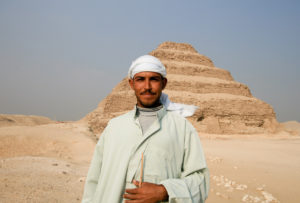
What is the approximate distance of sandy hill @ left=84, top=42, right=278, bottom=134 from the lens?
2697cm

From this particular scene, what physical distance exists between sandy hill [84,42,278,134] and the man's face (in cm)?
2456

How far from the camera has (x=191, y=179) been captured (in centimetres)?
138

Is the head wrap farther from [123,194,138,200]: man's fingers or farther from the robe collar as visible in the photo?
[123,194,138,200]: man's fingers

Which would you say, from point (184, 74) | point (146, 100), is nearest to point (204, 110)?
point (184, 74)

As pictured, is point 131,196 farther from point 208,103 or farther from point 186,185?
point 208,103

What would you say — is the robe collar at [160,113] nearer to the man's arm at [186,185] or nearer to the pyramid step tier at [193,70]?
the man's arm at [186,185]

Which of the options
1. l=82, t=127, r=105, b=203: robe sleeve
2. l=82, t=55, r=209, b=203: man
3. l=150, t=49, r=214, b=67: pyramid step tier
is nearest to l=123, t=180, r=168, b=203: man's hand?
l=82, t=55, r=209, b=203: man

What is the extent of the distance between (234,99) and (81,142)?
22.2m

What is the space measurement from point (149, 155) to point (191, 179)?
273mm

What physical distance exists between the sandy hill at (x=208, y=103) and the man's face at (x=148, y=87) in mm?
24559

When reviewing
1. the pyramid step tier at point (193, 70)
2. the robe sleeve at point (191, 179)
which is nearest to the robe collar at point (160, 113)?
the robe sleeve at point (191, 179)

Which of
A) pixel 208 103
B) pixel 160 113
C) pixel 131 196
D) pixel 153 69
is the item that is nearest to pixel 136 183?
pixel 131 196

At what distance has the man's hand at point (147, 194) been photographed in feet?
4.12

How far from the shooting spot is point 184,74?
113ft
